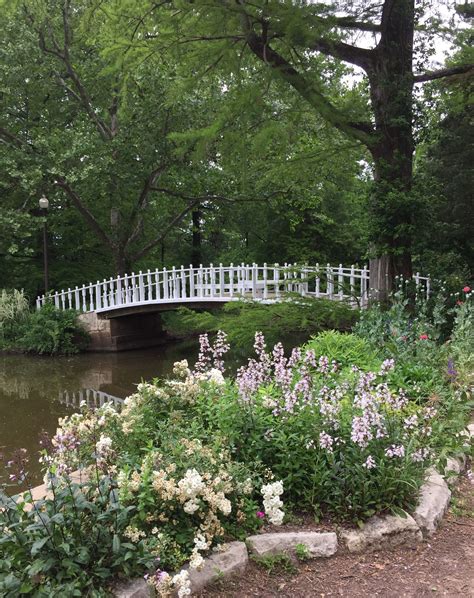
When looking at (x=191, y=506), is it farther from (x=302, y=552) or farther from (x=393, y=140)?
(x=393, y=140)

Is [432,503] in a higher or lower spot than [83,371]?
higher

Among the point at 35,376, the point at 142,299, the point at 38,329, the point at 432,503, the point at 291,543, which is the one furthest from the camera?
the point at 142,299

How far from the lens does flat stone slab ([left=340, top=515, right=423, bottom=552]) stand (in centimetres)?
270

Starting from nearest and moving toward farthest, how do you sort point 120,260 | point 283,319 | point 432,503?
point 432,503 → point 283,319 → point 120,260

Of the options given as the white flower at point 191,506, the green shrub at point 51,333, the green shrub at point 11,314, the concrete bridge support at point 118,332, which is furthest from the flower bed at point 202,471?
the green shrub at point 11,314

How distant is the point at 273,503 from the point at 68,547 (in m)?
0.97

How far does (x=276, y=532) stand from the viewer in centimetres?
270

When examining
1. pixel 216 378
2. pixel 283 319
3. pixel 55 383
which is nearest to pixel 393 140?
pixel 283 319

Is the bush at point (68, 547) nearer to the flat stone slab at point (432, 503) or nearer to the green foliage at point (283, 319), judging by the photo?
the flat stone slab at point (432, 503)

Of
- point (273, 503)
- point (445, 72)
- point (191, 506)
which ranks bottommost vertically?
point (273, 503)

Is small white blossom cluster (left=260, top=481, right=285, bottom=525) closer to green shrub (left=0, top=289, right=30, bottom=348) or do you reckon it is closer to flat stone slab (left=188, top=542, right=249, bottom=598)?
flat stone slab (left=188, top=542, right=249, bottom=598)

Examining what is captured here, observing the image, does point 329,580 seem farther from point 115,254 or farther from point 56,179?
point 115,254

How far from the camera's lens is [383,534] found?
2.73 metres

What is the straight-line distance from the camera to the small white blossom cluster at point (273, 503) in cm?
258
